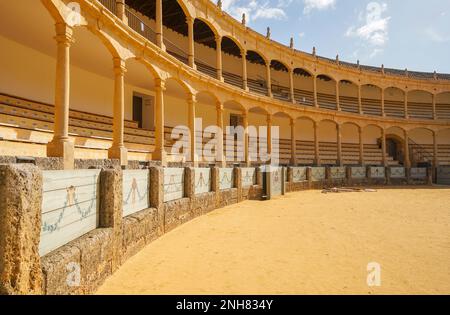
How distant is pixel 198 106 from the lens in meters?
20.4

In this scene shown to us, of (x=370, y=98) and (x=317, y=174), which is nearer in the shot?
(x=317, y=174)

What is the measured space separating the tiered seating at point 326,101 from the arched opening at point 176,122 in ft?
43.6

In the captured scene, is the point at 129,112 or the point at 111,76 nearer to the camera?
the point at 111,76

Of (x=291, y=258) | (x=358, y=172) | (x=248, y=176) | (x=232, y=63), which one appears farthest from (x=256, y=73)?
(x=291, y=258)

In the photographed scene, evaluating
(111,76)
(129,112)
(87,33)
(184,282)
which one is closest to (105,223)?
(184,282)

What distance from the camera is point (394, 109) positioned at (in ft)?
99.4

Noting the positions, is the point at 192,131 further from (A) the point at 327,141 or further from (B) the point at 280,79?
(A) the point at 327,141

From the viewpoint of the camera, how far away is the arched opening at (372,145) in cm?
2789

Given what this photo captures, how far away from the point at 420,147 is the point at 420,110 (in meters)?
4.41

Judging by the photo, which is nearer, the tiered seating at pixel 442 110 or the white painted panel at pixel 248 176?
the white painted panel at pixel 248 176

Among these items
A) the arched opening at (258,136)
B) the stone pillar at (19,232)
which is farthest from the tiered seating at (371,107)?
the stone pillar at (19,232)

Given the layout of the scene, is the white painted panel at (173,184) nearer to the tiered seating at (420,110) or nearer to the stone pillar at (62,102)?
the stone pillar at (62,102)
